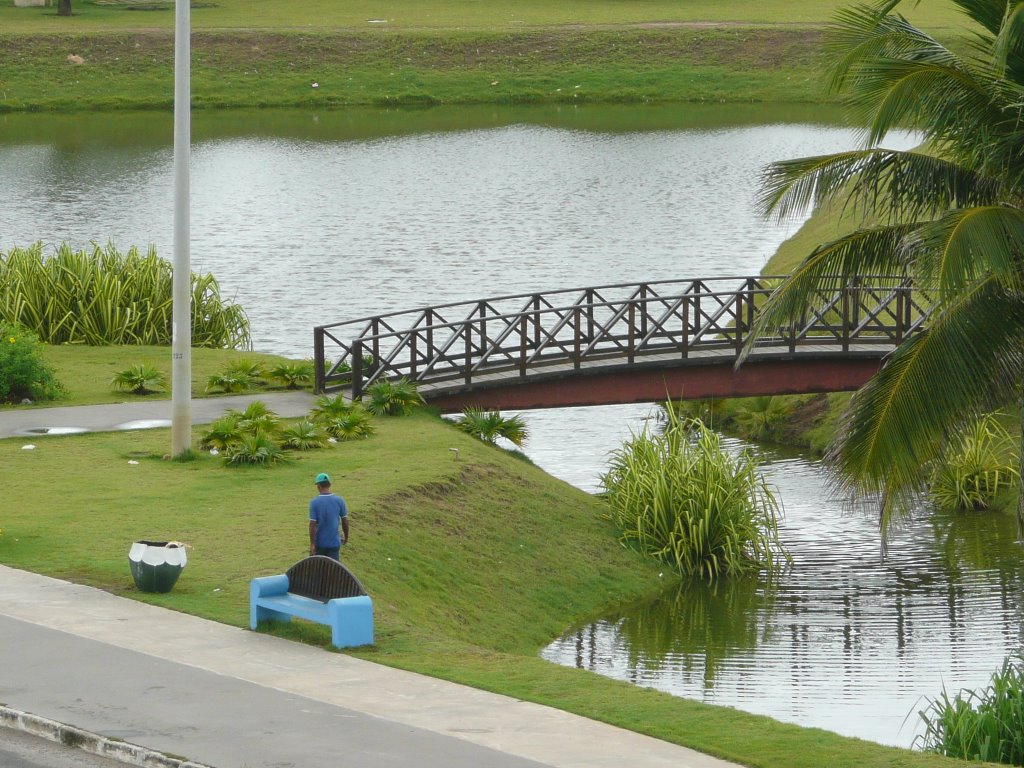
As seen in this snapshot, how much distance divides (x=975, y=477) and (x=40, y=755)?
20.1 meters

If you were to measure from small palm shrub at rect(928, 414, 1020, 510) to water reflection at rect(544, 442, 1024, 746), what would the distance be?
987 mm

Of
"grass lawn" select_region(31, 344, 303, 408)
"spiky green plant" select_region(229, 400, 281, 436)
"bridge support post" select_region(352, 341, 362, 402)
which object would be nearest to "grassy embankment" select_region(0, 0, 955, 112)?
"grass lawn" select_region(31, 344, 303, 408)

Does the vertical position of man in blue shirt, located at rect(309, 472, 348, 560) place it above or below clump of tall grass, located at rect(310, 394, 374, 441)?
below

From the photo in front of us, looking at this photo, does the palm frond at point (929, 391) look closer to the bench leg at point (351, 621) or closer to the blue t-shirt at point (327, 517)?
the bench leg at point (351, 621)

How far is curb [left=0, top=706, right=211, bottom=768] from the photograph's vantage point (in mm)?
11398

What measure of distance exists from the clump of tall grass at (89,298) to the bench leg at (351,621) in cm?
1870

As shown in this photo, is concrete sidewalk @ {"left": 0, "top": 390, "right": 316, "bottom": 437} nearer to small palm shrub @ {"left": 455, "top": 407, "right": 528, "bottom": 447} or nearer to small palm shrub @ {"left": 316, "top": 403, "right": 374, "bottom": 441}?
small palm shrub @ {"left": 316, "top": 403, "right": 374, "bottom": 441}

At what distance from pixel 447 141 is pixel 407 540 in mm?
56939

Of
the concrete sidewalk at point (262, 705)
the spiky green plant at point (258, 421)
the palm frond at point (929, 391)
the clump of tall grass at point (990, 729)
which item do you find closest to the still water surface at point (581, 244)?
the clump of tall grass at point (990, 729)

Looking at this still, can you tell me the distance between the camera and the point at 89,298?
32281mm

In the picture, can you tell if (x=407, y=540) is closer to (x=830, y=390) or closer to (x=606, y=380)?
(x=606, y=380)

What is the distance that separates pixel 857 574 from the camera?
24469 millimetres

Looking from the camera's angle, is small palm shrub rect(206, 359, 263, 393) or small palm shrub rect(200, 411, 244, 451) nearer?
small palm shrub rect(200, 411, 244, 451)

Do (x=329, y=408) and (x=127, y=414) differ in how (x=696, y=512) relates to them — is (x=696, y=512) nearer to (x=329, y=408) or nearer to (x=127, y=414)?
(x=329, y=408)
